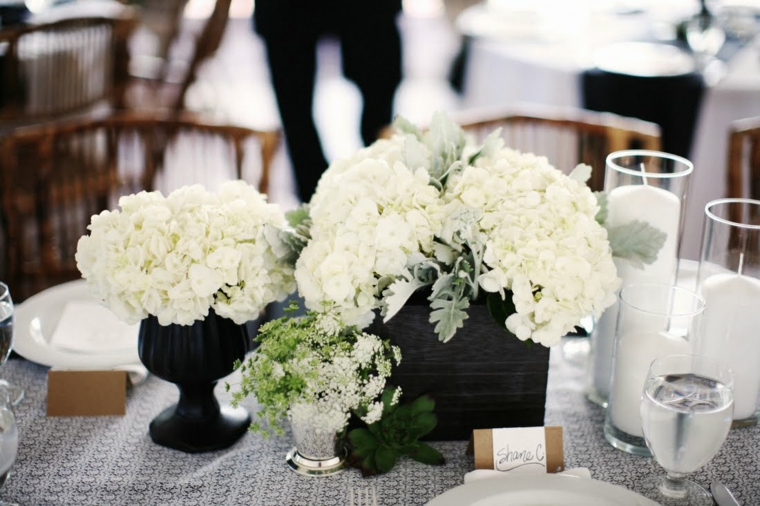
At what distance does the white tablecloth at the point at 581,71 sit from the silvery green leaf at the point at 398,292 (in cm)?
171

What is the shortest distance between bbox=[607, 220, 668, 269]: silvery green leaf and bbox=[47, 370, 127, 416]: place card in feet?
2.23

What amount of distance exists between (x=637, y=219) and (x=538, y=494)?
396mm

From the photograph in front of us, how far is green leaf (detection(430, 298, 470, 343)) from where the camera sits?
0.98 m

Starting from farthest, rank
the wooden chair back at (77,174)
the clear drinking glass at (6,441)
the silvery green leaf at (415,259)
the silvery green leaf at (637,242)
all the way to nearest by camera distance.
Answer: the wooden chair back at (77,174)
the silvery green leaf at (637,242)
the silvery green leaf at (415,259)
the clear drinking glass at (6,441)

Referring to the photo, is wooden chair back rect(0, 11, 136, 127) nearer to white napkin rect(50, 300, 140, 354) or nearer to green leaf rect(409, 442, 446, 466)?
white napkin rect(50, 300, 140, 354)

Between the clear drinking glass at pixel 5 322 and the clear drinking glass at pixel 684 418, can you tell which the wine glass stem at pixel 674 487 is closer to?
the clear drinking glass at pixel 684 418

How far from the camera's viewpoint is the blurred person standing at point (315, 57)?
9.61 feet

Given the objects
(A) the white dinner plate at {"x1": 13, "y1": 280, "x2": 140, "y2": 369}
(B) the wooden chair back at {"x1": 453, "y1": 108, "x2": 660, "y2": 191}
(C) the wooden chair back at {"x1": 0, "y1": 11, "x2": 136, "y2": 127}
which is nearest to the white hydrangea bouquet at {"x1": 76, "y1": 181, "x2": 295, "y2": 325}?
(A) the white dinner plate at {"x1": 13, "y1": 280, "x2": 140, "y2": 369}

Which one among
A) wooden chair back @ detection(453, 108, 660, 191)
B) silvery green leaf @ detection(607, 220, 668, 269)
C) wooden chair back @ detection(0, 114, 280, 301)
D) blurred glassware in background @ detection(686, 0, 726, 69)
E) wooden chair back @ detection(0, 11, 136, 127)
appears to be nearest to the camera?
silvery green leaf @ detection(607, 220, 668, 269)

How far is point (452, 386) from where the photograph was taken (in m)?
1.11

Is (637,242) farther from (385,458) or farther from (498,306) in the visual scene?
(385,458)

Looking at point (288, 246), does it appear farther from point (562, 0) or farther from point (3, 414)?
point (562, 0)

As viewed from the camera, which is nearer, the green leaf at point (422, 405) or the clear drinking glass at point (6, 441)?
the clear drinking glass at point (6, 441)

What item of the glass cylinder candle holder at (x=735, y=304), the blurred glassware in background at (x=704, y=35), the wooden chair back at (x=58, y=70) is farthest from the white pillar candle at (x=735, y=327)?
the wooden chair back at (x=58, y=70)
